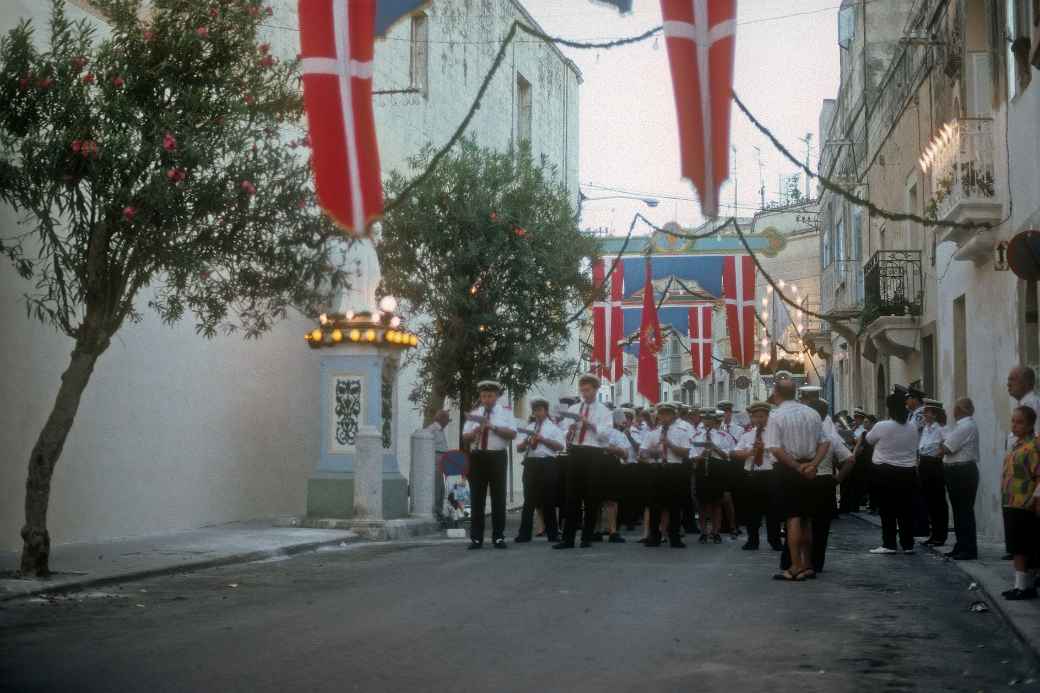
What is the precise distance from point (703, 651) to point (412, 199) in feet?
58.4

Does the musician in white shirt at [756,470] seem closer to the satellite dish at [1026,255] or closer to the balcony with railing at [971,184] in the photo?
the satellite dish at [1026,255]

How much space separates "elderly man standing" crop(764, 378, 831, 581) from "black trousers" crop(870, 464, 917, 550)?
10.2 feet

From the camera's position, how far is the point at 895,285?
2778 cm

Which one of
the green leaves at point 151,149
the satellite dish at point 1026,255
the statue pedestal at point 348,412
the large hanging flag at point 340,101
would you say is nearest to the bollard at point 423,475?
the statue pedestal at point 348,412

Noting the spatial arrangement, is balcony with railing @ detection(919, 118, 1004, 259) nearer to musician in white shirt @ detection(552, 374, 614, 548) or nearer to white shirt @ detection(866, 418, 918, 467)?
white shirt @ detection(866, 418, 918, 467)

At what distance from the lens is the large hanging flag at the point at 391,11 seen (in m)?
14.5

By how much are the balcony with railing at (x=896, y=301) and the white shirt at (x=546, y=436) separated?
1155cm

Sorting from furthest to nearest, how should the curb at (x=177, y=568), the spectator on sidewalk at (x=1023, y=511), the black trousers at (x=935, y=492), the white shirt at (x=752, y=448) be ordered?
the black trousers at (x=935, y=492)
the white shirt at (x=752, y=448)
the curb at (x=177, y=568)
the spectator on sidewalk at (x=1023, y=511)

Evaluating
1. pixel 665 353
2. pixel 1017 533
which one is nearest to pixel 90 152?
pixel 1017 533

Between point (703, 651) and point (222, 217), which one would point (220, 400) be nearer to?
point (222, 217)

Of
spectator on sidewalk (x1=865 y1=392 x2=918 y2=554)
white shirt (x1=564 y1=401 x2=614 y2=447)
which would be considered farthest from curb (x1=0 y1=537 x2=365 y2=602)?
spectator on sidewalk (x1=865 y1=392 x2=918 y2=554)

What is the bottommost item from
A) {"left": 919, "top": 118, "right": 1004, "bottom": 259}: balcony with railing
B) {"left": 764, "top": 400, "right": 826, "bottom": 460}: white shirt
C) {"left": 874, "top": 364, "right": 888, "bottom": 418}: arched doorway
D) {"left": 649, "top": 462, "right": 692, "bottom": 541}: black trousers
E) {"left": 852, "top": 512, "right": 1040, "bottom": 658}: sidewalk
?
{"left": 852, "top": 512, "right": 1040, "bottom": 658}: sidewalk

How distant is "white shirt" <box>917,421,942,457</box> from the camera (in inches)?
677

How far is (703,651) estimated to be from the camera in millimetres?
8297
